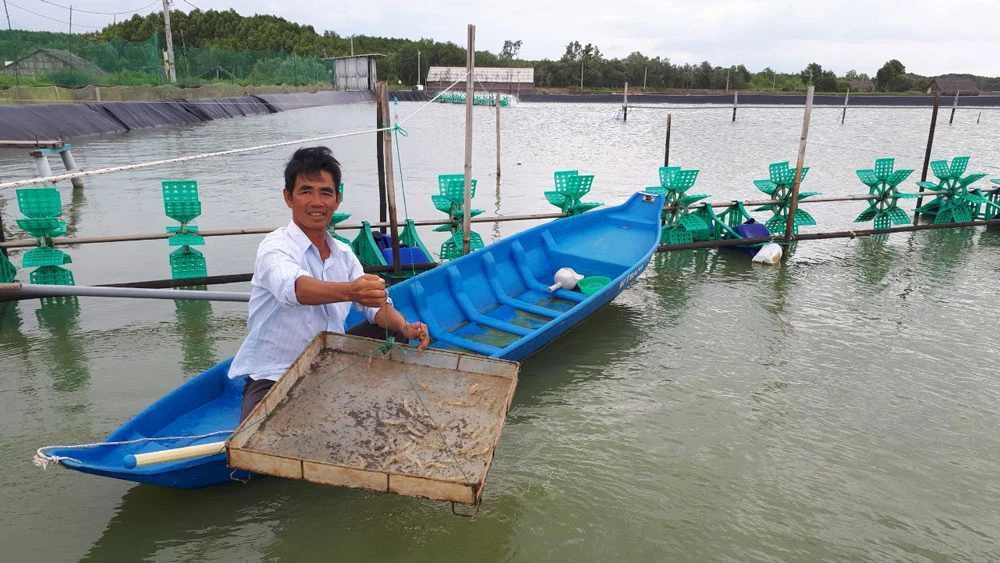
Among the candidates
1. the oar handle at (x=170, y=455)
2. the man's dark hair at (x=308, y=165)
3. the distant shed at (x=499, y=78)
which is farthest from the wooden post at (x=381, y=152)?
the distant shed at (x=499, y=78)

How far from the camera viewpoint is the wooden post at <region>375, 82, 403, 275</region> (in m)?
7.27

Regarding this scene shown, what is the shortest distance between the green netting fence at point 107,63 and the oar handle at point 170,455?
1088 inches

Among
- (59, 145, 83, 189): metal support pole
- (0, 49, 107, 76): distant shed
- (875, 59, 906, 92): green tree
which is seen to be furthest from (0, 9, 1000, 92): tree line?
(59, 145, 83, 189): metal support pole

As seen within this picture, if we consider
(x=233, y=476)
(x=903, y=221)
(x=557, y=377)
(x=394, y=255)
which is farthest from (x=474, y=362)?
(x=903, y=221)

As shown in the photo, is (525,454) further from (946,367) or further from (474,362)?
(946,367)

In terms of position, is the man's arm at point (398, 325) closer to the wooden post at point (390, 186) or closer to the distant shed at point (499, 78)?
the wooden post at point (390, 186)

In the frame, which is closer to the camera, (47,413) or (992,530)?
(992,530)

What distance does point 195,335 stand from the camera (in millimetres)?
6691

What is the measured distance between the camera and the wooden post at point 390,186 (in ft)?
23.8

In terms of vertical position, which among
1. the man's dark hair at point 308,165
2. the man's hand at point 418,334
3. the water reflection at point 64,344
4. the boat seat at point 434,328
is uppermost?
the man's dark hair at point 308,165

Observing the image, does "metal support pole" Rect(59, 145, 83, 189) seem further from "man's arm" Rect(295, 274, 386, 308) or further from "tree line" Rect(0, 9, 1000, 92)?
"tree line" Rect(0, 9, 1000, 92)

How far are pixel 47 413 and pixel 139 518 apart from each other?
196 centimetres

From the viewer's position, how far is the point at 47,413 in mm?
4984

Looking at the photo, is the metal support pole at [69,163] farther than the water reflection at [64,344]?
Yes
